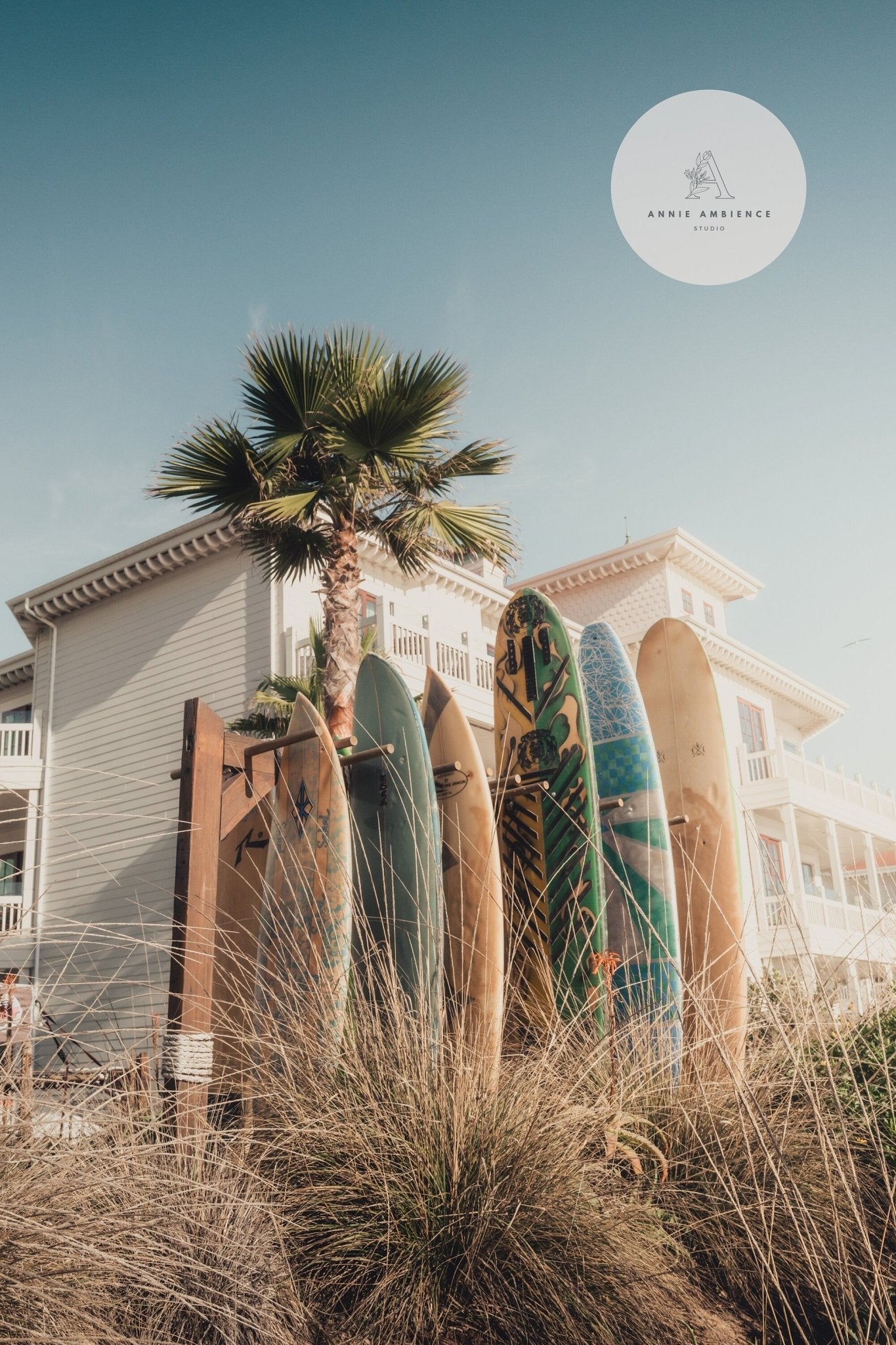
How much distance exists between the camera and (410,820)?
4.34 metres

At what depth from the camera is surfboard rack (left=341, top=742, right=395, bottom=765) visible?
4527 millimetres

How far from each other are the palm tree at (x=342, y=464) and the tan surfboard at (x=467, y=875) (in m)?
4.12

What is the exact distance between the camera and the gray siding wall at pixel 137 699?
50.7 ft

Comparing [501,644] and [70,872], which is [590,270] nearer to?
[501,644]

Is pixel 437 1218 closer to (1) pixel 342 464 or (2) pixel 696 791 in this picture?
(2) pixel 696 791

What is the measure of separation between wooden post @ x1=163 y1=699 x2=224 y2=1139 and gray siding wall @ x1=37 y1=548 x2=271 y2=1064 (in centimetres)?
998

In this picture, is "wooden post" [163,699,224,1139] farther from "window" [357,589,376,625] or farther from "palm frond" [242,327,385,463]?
"window" [357,589,376,625]

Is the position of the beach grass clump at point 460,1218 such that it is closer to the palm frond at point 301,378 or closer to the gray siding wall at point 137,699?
the palm frond at point 301,378

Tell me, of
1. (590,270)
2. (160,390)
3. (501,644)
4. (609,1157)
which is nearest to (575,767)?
(501,644)

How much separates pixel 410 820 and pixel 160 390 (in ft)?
27.8

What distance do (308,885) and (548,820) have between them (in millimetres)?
1602

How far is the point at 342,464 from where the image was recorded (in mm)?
10352

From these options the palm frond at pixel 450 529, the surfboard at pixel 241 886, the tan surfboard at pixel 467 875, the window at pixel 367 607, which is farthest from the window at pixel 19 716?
the tan surfboard at pixel 467 875

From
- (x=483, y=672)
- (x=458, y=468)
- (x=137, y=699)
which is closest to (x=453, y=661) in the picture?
(x=483, y=672)
